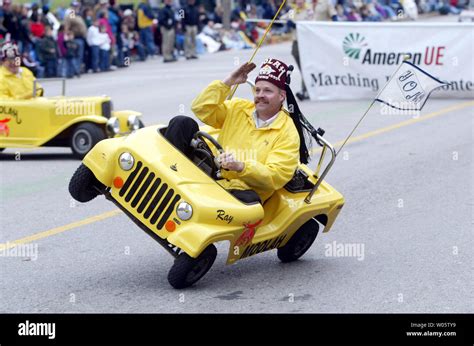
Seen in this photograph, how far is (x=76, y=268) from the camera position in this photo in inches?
309

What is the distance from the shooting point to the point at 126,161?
7.37 meters

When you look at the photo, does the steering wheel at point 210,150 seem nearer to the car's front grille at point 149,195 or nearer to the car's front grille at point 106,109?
the car's front grille at point 149,195

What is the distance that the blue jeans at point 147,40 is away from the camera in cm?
3055

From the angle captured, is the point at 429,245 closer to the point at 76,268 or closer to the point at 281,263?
the point at 281,263

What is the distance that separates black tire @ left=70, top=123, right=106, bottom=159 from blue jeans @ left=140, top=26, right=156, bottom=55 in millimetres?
17442

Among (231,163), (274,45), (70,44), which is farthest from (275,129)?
(274,45)

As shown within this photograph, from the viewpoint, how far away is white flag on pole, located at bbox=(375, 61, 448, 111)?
8.12 m

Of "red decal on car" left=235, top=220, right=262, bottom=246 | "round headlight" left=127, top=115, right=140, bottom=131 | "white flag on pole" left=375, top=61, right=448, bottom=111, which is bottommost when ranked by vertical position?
"round headlight" left=127, top=115, right=140, bottom=131

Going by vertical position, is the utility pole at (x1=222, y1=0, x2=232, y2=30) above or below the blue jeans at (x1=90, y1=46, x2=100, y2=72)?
below

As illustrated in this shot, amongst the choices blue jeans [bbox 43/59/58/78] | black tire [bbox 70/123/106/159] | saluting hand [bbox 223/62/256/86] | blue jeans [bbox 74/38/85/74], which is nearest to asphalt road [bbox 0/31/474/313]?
black tire [bbox 70/123/106/159]

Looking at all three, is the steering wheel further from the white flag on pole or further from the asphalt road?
the white flag on pole

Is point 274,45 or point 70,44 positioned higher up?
point 70,44

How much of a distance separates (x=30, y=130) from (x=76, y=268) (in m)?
6.05

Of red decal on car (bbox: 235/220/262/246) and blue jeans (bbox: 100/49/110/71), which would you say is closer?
red decal on car (bbox: 235/220/262/246)
